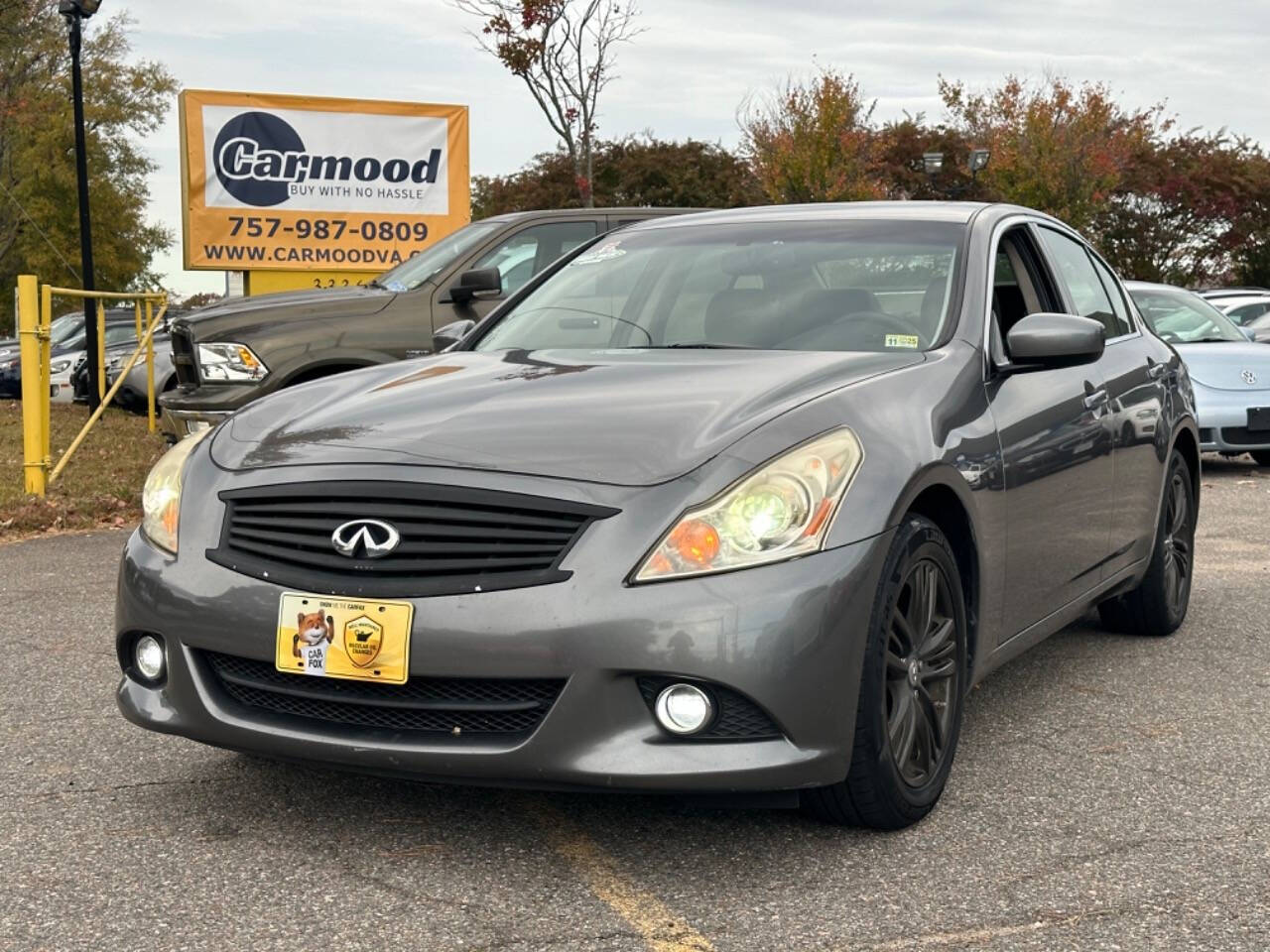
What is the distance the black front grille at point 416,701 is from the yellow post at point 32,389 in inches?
248

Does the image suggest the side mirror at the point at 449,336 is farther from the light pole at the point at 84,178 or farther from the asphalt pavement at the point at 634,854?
the light pole at the point at 84,178

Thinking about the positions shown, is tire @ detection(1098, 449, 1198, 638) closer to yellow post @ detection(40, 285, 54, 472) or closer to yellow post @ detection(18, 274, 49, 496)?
yellow post @ detection(18, 274, 49, 496)

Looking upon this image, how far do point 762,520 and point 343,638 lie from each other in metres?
0.88

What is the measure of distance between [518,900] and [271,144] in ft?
45.7

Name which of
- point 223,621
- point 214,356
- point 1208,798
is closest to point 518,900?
point 223,621

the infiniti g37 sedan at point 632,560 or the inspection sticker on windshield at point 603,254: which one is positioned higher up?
the inspection sticker on windshield at point 603,254

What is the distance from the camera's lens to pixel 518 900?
315 cm

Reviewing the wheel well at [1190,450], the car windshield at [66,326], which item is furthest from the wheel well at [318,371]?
the car windshield at [66,326]

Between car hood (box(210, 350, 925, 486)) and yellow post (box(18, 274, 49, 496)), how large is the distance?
568 cm

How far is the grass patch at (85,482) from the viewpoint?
9.09 m

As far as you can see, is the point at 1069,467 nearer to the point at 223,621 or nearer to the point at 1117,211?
the point at 223,621

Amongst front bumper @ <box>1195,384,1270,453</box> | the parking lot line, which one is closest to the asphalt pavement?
the parking lot line

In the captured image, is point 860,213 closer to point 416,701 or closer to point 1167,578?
point 1167,578

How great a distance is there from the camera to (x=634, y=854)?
344 centimetres
